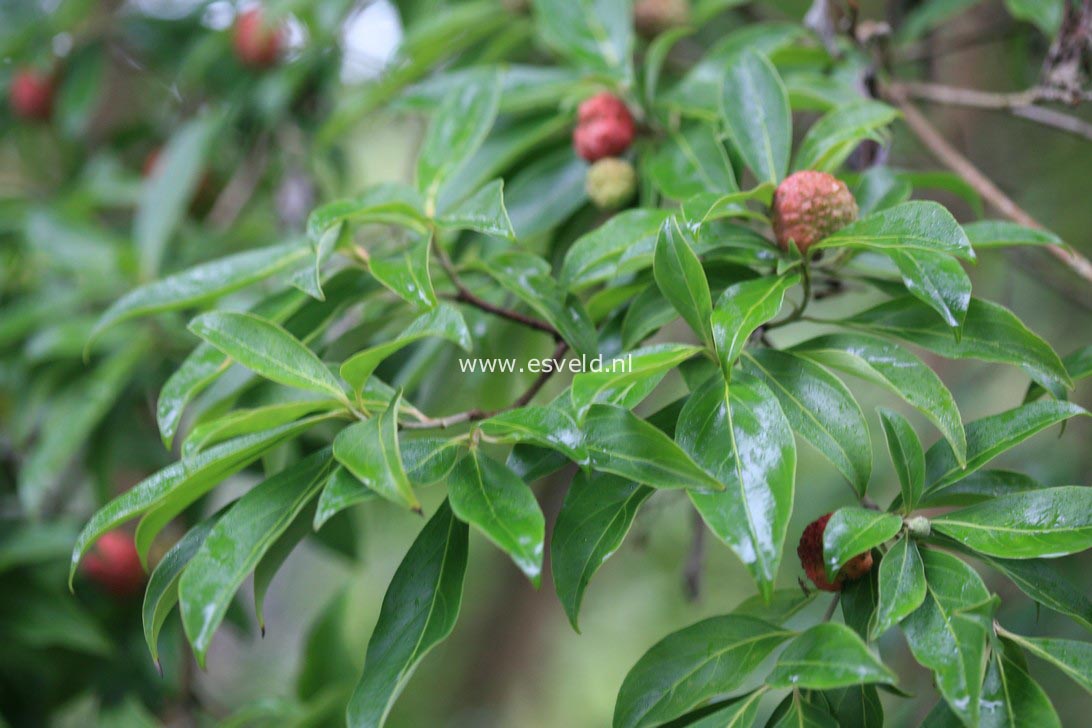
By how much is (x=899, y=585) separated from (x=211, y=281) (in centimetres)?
47

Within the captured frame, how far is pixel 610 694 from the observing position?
1975mm

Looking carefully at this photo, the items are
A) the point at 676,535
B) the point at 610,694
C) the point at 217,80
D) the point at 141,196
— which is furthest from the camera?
the point at 610,694

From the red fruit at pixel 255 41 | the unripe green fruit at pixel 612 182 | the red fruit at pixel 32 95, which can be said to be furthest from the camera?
the red fruit at pixel 32 95

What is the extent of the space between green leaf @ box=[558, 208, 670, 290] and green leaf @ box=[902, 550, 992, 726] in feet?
0.75

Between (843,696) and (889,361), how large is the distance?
178 millimetres

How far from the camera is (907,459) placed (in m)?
0.49

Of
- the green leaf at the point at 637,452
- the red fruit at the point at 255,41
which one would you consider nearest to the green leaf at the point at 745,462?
the green leaf at the point at 637,452

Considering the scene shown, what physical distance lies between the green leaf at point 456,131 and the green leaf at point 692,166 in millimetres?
131

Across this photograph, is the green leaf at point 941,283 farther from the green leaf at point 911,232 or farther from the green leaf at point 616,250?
the green leaf at point 616,250

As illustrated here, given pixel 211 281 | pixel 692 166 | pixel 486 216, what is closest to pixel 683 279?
pixel 486 216

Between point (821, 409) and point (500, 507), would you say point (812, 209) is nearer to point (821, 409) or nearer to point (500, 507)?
point (821, 409)

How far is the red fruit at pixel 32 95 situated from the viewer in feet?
4.69

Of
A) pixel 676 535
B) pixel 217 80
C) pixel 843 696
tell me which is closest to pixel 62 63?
pixel 217 80

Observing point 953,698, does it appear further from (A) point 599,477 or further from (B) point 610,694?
(B) point 610,694
